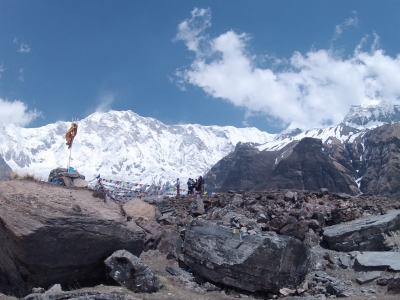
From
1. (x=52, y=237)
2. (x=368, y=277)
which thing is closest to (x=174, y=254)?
(x=52, y=237)

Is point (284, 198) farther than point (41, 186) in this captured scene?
Yes

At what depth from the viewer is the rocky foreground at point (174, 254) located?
12.5m

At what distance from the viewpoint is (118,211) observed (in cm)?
1527

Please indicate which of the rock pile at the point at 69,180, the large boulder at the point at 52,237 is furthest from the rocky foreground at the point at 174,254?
the rock pile at the point at 69,180

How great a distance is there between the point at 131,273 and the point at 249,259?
445 cm

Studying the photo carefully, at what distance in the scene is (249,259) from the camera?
49.3 ft

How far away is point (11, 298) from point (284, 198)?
703 inches

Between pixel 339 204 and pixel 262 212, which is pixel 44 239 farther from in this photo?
pixel 339 204

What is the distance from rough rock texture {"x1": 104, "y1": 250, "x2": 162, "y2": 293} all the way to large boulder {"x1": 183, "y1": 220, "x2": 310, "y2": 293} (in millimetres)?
2917

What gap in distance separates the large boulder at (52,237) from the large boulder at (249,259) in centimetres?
287

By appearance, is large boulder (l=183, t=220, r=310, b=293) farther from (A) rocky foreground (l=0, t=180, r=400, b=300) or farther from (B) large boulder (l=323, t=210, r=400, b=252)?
(B) large boulder (l=323, t=210, r=400, b=252)

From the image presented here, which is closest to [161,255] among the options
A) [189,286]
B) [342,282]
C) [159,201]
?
[189,286]

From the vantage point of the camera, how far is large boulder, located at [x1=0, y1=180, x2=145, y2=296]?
40.3ft

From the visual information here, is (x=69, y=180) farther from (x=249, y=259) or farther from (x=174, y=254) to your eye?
(x=249, y=259)
